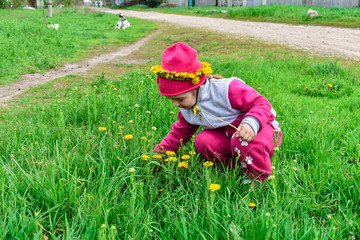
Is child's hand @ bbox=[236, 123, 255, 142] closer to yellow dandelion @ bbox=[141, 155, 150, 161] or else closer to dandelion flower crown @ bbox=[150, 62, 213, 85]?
dandelion flower crown @ bbox=[150, 62, 213, 85]

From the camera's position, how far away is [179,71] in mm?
2189

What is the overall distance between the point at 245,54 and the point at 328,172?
4.86 metres

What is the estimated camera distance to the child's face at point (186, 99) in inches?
90.8

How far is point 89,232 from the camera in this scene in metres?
1.62

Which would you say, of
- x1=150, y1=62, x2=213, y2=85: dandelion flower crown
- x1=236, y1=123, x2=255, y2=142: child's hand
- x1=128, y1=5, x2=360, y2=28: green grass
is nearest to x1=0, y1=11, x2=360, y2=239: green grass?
x1=236, y1=123, x2=255, y2=142: child's hand

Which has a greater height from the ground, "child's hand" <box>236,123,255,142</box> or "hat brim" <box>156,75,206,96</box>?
"hat brim" <box>156,75,206,96</box>

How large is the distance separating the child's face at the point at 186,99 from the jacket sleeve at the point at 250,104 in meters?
0.25

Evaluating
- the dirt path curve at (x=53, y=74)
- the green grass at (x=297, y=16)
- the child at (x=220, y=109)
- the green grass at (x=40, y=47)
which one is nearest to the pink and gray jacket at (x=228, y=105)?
the child at (x=220, y=109)

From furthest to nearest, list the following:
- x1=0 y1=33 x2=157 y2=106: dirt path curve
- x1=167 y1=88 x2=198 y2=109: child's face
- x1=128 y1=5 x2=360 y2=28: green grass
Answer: x1=128 y1=5 x2=360 y2=28: green grass < x1=0 y1=33 x2=157 y2=106: dirt path curve < x1=167 y1=88 x2=198 y2=109: child's face

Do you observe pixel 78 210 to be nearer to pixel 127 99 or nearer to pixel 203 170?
pixel 203 170

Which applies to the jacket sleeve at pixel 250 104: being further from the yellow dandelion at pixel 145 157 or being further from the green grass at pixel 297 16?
the green grass at pixel 297 16

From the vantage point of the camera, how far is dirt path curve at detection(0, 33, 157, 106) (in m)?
5.11

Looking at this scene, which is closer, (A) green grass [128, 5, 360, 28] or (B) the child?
(B) the child

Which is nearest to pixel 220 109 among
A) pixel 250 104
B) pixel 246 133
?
pixel 250 104
